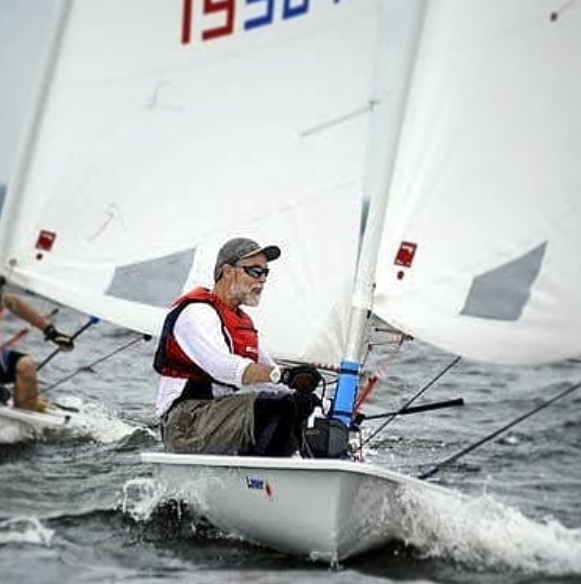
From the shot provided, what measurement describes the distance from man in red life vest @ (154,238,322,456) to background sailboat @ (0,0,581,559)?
16cm

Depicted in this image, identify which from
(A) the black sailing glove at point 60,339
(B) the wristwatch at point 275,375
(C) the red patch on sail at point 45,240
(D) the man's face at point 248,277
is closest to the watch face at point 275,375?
(B) the wristwatch at point 275,375

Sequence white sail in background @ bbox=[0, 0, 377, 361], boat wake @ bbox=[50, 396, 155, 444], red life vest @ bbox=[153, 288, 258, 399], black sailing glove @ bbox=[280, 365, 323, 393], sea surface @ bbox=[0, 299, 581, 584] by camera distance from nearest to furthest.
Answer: sea surface @ bbox=[0, 299, 581, 584] < black sailing glove @ bbox=[280, 365, 323, 393] < red life vest @ bbox=[153, 288, 258, 399] < white sail in background @ bbox=[0, 0, 377, 361] < boat wake @ bbox=[50, 396, 155, 444]

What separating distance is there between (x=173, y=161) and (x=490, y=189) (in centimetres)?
152

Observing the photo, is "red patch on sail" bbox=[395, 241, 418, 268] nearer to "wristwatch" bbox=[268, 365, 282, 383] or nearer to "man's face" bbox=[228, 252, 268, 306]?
"man's face" bbox=[228, 252, 268, 306]

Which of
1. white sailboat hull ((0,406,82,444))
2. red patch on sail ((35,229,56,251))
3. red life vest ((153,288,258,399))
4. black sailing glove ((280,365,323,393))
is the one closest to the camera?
black sailing glove ((280,365,323,393))

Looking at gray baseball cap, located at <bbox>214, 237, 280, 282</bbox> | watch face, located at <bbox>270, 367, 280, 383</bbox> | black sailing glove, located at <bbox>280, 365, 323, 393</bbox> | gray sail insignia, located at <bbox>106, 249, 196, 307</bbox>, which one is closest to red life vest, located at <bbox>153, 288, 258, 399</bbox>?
gray baseball cap, located at <bbox>214, 237, 280, 282</bbox>

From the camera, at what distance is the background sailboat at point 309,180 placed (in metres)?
Answer: 5.84

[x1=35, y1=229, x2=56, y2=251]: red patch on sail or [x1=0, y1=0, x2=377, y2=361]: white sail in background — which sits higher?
[x1=0, y1=0, x2=377, y2=361]: white sail in background

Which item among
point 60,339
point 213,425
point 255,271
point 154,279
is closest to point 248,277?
point 255,271

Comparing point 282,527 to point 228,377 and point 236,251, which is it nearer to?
point 228,377

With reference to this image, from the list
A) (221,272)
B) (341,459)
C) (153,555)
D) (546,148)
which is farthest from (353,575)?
(546,148)

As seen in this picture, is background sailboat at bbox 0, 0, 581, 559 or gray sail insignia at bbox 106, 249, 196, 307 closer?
background sailboat at bbox 0, 0, 581, 559

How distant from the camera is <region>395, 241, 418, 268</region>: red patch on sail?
6.06m

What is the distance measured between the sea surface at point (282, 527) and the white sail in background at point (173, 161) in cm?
72
